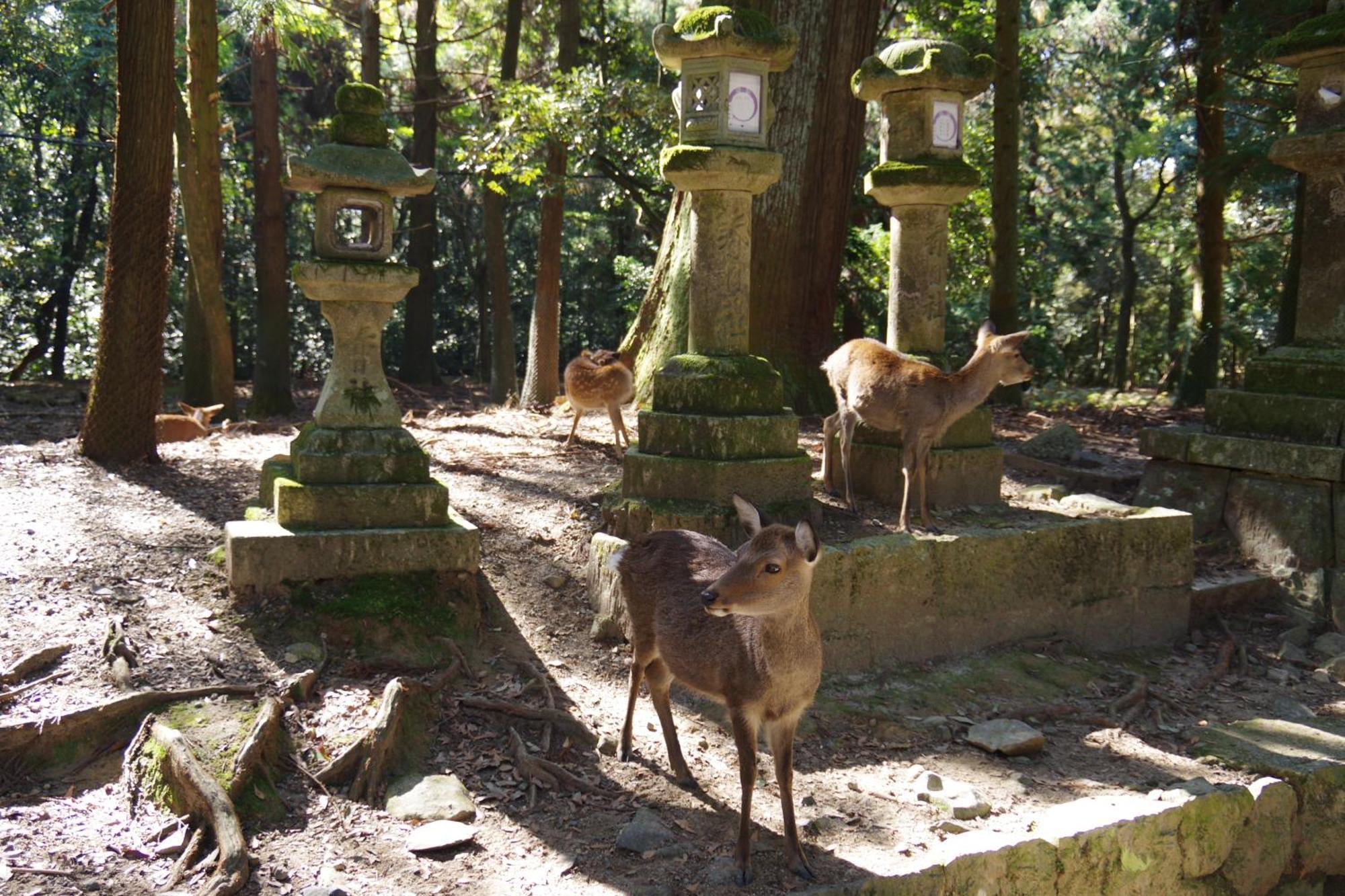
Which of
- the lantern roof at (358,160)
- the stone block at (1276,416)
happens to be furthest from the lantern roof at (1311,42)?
the lantern roof at (358,160)

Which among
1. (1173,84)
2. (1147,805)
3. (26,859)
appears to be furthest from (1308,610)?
(1173,84)

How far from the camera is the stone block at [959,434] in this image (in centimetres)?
715

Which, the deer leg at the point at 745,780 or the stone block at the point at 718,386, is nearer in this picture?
the deer leg at the point at 745,780

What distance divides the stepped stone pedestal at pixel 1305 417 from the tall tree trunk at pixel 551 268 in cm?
704

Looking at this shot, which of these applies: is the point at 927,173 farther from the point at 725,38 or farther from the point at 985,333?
the point at 725,38

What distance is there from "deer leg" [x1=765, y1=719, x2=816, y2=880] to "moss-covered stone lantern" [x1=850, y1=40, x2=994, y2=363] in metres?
3.86

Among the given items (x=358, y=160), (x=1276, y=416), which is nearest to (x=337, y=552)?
(x=358, y=160)

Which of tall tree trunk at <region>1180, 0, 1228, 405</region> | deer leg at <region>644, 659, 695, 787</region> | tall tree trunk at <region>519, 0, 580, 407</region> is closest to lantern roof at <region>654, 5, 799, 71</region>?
deer leg at <region>644, 659, 695, 787</region>

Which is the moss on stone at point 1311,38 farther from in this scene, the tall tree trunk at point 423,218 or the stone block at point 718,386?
the tall tree trunk at point 423,218

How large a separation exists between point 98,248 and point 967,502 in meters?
16.7

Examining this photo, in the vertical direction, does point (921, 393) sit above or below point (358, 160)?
below

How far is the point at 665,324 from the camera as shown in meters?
9.83

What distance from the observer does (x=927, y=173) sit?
22.7 feet

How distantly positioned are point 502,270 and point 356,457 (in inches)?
390
